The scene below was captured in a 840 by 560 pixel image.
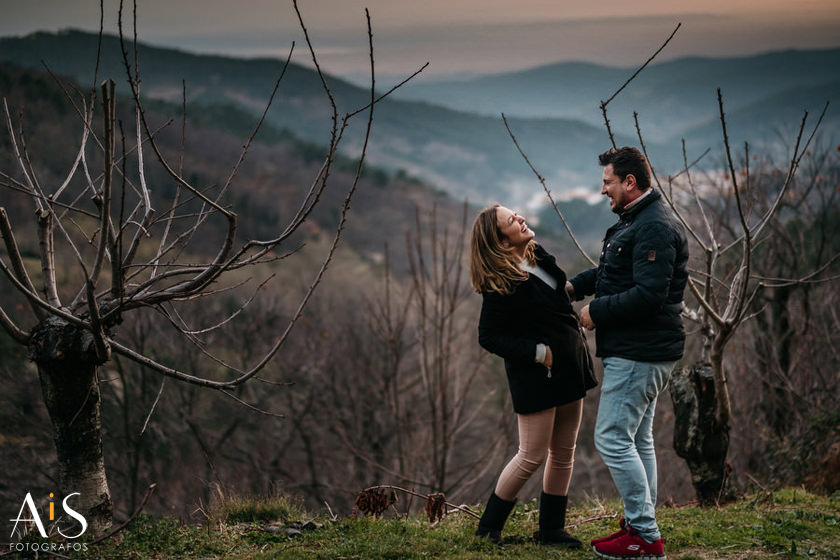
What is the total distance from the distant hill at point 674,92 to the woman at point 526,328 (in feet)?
2.61

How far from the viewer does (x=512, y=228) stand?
10.9 feet

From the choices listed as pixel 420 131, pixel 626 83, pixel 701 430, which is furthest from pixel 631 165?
pixel 420 131

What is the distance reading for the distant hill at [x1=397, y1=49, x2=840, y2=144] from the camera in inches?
395

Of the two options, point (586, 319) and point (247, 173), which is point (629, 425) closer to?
point (586, 319)

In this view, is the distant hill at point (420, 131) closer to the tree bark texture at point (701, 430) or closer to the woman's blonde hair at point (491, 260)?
the tree bark texture at point (701, 430)

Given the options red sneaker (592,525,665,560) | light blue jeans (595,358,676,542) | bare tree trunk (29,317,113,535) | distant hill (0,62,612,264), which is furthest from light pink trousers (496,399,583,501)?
distant hill (0,62,612,264)

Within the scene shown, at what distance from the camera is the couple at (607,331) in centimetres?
317

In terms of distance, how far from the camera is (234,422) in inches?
686

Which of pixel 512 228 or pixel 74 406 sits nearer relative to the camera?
pixel 512 228

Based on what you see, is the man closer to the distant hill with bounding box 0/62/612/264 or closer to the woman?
the woman

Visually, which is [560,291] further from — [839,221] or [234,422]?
[234,422]

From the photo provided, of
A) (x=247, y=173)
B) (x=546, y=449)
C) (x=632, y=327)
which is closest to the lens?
(x=632, y=327)

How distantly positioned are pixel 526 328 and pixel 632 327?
516 millimetres

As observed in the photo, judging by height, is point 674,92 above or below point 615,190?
above
